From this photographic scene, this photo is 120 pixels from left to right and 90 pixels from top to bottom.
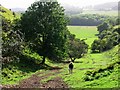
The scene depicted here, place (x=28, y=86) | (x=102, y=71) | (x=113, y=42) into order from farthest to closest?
(x=113, y=42) → (x=102, y=71) → (x=28, y=86)

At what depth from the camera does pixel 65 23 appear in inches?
2751

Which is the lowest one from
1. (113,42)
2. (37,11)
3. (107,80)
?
(113,42)

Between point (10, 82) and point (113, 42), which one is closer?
point (10, 82)

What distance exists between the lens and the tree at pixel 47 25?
2623 inches

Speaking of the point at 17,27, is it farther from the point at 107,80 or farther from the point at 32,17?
the point at 107,80

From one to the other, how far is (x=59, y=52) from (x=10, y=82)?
26.1 metres

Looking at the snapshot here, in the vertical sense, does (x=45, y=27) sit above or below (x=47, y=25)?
below

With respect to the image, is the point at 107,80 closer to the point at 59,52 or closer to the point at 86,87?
the point at 86,87

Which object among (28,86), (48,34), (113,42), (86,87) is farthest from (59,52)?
(113,42)

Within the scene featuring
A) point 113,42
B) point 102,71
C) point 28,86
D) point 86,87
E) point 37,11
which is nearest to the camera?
point 86,87

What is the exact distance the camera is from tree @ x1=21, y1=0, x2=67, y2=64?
219 ft

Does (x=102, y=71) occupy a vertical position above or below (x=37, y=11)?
below

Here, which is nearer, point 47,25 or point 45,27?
point 47,25

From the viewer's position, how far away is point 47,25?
2611 inches
